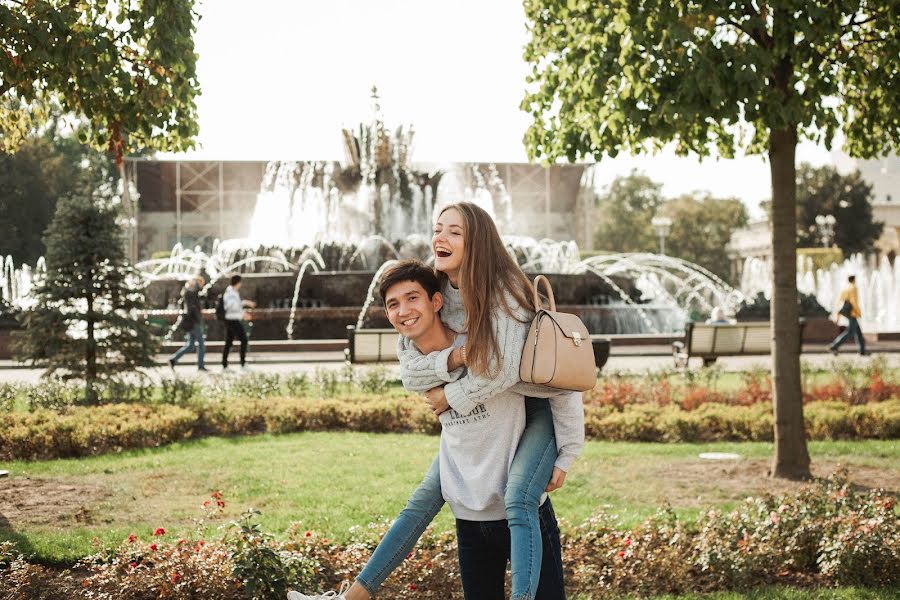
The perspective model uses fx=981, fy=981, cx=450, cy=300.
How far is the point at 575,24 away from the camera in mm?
6781

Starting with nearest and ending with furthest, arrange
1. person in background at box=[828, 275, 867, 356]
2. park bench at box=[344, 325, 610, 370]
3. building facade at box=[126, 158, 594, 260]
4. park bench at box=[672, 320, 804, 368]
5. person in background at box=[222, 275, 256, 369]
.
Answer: park bench at box=[344, 325, 610, 370] < park bench at box=[672, 320, 804, 368] < person in background at box=[222, 275, 256, 369] < person in background at box=[828, 275, 867, 356] < building facade at box=[126, 158, 594, 260]

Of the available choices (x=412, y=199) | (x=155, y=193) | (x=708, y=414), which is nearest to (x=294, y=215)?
(x=155, y=193)

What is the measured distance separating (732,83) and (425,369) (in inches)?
145

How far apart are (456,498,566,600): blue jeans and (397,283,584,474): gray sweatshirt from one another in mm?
243

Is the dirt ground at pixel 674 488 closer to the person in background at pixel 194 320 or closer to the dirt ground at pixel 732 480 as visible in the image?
the dirt ground at pixel 732 480

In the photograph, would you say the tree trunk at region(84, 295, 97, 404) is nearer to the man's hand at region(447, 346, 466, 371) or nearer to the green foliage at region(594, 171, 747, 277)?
the man's hand at region(447, 346, 466, 371)

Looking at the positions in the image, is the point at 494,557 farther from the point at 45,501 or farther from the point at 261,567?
the point at 45,501

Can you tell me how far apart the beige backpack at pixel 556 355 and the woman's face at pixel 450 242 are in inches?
12.0

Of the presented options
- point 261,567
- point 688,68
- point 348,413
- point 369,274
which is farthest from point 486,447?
point 369,274

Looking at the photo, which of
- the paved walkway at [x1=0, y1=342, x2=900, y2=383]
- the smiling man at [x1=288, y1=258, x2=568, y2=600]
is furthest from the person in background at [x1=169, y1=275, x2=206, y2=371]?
the smiling man at [x1=288, y1=258, x2=568, y2=600]

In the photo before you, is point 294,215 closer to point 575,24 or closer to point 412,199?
point 412,199

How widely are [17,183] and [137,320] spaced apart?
1801 inches

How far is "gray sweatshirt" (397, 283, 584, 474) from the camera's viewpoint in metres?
3.00

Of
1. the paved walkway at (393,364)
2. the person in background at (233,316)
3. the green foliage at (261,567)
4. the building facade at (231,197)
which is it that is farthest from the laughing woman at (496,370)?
the building facade at (231,197)
